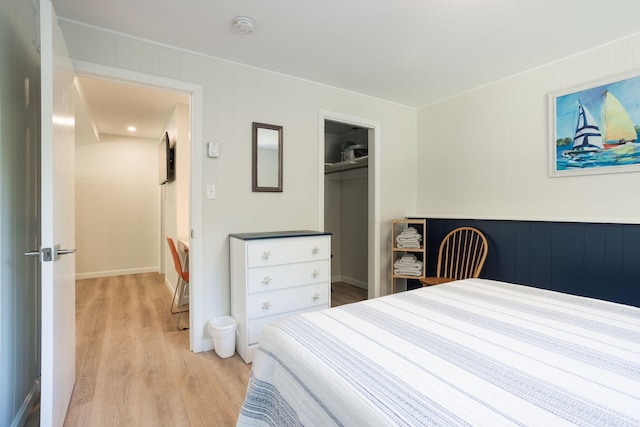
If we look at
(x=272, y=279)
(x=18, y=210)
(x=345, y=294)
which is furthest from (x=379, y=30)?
(x=345, y=294)

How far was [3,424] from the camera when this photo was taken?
1.36m

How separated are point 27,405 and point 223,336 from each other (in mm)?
1056

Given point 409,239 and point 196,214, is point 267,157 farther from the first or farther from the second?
point 409,239

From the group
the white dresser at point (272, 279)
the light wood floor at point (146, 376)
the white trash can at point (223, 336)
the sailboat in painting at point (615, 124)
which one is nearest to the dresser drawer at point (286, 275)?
the white dresser at point (272, 279)

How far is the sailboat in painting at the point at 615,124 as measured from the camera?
2160 millimetres

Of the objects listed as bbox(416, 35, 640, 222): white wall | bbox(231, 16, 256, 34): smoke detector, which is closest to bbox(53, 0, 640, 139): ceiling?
bbox(231, 16, 256, 34): smoke detector

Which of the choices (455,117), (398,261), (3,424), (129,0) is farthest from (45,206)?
(455,117)

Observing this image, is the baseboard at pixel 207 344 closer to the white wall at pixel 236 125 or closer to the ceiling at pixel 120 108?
the white wall at pixel 236 125

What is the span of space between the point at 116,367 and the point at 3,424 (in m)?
0.84

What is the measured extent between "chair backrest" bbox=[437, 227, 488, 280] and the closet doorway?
1145 millimetres

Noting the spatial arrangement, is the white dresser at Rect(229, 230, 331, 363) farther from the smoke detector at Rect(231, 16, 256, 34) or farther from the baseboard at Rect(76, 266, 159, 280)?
the baseboard at Rect(76, 266, 159, 280)

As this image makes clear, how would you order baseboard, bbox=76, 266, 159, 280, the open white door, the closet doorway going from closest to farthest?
the open white door
the closet doorway
baseboard, bbox=76, 266, 159, 280

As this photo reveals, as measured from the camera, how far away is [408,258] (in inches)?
130

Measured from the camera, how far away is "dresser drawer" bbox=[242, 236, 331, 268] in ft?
7.42
